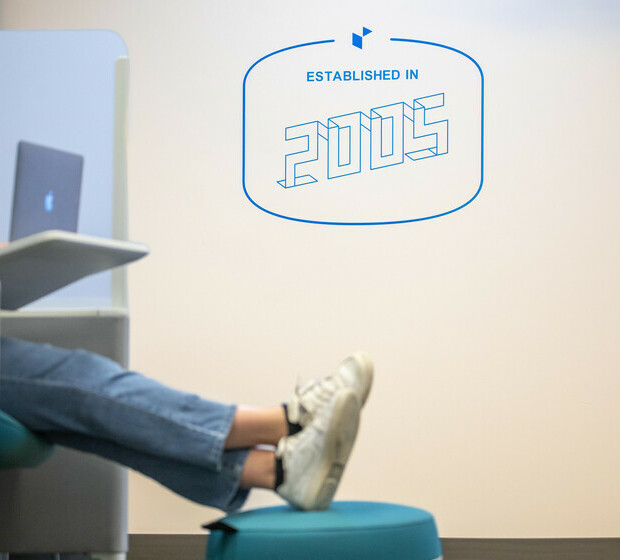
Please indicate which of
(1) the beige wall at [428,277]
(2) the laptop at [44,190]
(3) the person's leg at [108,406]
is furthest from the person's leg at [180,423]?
(1) the beige wall at [428,277]

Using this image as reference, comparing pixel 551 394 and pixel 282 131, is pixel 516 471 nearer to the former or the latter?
pixel 551 394

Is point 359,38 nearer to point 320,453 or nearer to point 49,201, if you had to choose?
point 49,201

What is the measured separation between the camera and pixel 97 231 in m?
2.08

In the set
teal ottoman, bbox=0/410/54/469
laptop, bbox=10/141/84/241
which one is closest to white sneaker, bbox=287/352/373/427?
teal ottoman, bbox=0/410/54/469

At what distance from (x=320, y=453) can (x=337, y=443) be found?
34mm

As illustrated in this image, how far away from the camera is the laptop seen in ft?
5.90

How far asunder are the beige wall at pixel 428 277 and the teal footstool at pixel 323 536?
4.04 ft

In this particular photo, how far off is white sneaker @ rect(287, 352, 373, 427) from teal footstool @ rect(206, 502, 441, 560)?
16 cm

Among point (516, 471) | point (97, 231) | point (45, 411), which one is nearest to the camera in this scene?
point (45, 411)

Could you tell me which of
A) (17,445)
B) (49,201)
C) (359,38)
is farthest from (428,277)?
(17,445)

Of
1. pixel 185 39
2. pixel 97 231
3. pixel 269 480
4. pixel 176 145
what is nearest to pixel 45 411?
pixel 269 480

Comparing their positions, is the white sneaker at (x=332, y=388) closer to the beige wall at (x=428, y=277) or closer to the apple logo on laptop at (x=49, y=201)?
the apple logo on laptop at (x=49, y=201)

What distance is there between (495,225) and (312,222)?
1.80ft

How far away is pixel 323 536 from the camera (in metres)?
1.40
